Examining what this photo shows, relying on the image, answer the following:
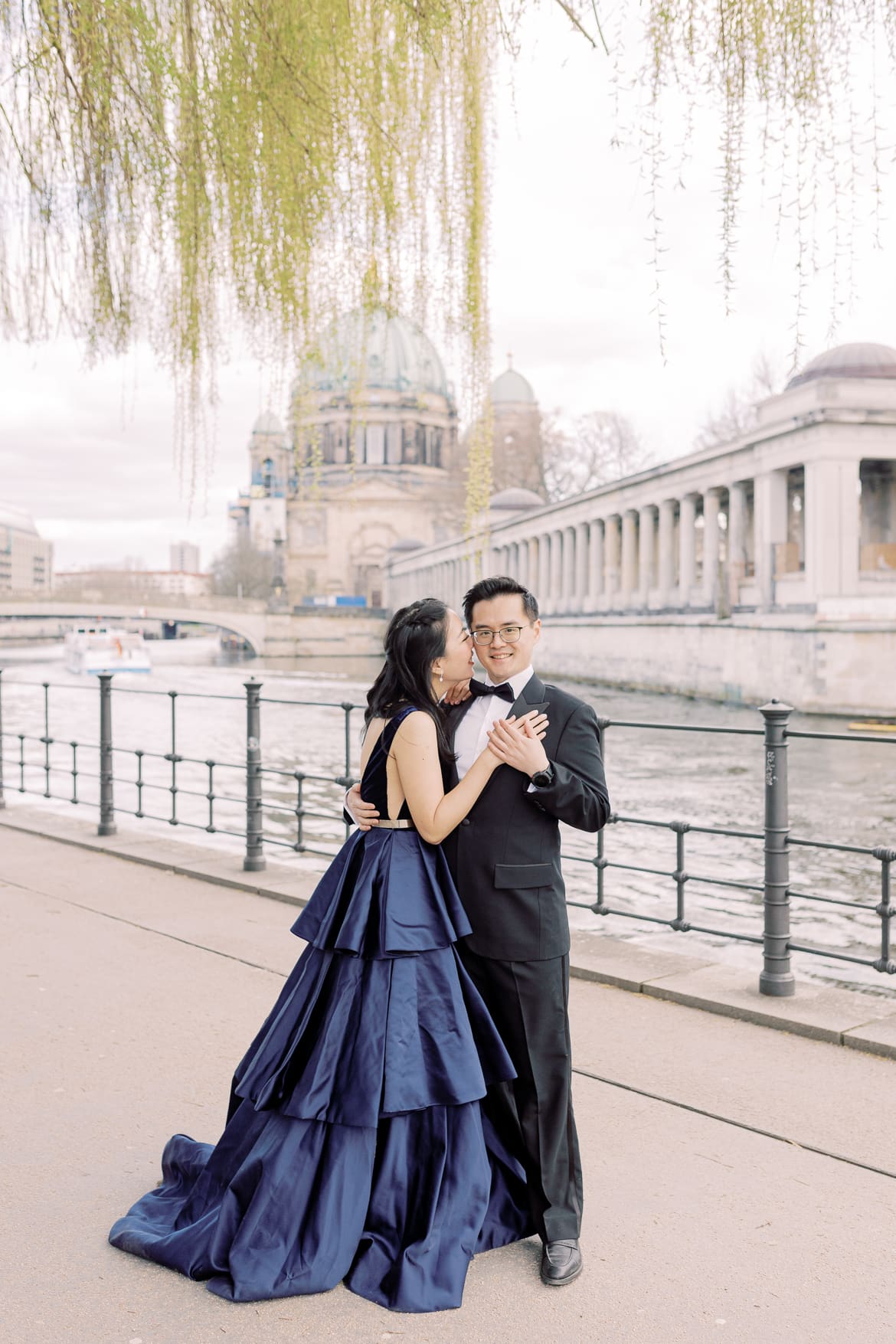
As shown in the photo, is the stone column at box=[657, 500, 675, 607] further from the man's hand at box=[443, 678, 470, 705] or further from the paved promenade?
the man's hand at box=[443, 678, 470, 705]

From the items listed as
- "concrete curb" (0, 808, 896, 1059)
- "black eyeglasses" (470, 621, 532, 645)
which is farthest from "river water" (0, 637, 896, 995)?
"black eyeglasses" (470, 621, 532, 645)

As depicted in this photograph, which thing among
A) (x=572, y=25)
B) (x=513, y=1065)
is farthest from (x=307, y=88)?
(x=513, y=1065)

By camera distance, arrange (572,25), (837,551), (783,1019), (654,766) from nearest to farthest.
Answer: (572,25) < (783,1019) < (654,766) < (837,551)

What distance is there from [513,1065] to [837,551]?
109ft

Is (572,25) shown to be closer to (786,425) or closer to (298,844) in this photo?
(298,844)

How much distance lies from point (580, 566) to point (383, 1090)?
5536cm

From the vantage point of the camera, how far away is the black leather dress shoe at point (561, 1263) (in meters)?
3.04

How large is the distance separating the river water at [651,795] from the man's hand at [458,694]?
2.58 meters

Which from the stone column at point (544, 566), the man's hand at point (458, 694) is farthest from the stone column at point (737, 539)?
the man's hand at point (458, 694)

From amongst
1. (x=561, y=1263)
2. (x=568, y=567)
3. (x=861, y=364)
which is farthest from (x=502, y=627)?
(x=568, y=567)

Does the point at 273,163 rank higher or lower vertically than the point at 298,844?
higher

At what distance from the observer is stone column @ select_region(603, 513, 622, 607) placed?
175 feet

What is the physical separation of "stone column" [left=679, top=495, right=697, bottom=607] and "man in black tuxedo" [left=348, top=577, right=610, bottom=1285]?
141 ft

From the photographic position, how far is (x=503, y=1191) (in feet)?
10.6
